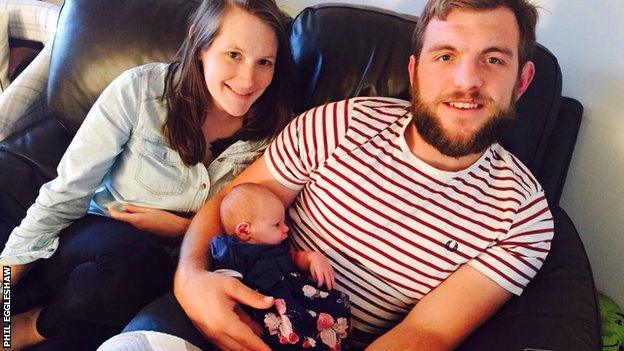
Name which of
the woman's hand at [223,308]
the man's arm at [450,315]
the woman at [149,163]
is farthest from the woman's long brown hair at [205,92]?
the man's arm at [450,315]

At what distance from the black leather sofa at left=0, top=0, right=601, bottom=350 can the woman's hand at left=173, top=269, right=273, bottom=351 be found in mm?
468

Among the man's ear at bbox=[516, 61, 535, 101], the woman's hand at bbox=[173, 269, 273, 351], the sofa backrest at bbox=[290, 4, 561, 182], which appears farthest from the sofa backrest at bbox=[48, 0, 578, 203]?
the woman's hand at bbox=[173, 269, 273, 351]

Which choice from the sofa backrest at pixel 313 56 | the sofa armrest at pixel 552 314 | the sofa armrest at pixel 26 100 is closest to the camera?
the sofa armrest at pixel 552 314

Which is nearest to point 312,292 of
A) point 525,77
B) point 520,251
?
point 520,251

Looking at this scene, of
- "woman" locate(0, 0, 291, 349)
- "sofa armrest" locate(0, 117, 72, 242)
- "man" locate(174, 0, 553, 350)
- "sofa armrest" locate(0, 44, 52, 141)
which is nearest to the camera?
"man" locate(174, 0, 553, 350)

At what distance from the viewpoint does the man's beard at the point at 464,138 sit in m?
1.16

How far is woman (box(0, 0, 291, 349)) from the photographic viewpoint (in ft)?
4.04

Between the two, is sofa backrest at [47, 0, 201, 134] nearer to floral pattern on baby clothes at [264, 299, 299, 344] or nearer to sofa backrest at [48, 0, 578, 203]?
sofa backrest at [48, 0, 578, 203]

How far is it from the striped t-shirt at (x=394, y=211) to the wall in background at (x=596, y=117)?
1.26 ft

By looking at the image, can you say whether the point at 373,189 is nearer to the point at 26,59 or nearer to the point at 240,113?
the point at 240,113

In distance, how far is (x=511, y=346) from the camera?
102 centimetres

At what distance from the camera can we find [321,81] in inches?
56.6

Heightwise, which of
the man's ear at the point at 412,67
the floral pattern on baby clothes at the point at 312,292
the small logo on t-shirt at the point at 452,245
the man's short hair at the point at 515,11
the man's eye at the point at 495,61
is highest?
the man's short hair at the point at 515,11

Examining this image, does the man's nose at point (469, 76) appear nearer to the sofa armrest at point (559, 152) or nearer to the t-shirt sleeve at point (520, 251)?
the t-shirt sleeve at point (520, 251)
